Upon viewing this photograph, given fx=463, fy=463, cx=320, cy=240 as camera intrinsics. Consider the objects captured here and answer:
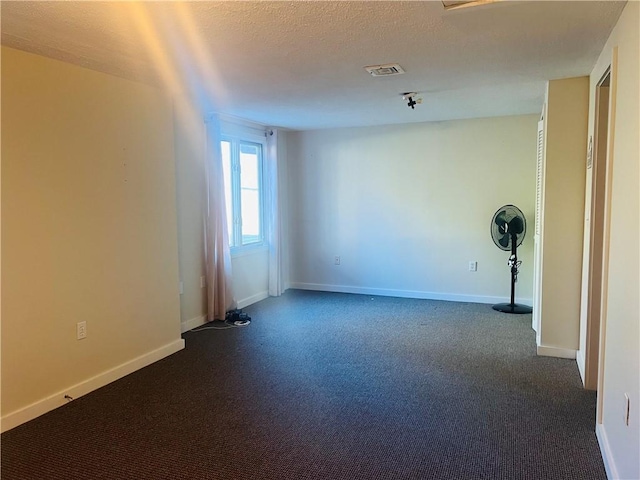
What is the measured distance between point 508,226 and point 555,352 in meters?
1.60

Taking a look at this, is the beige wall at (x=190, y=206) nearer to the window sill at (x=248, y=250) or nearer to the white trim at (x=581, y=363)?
the window sill at (x=248, y=250)

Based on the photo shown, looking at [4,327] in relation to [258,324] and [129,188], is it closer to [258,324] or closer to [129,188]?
[129,188]

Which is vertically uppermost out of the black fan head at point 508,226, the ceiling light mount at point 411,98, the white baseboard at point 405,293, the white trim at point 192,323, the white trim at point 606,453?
the ceiling light mount at point 411,98

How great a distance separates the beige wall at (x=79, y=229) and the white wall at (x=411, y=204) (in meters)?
2.62

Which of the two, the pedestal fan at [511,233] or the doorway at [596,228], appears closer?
the doorway at [596,228]

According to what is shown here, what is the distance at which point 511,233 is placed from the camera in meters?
4.80

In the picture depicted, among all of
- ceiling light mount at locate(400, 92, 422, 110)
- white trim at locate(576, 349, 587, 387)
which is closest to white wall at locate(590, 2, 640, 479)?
white trim at locate(576, 349, 587, 387)

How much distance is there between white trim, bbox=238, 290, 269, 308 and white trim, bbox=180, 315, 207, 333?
690 mm

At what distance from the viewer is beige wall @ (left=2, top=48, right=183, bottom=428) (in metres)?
2.60

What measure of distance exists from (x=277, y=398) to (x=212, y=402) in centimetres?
40

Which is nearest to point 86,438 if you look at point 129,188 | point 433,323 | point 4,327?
point 4,327

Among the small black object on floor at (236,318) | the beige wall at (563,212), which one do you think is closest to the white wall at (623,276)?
the beige wall at (563,212)

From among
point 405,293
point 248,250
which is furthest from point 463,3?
point 405,293

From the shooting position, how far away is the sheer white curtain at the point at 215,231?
179 inches
